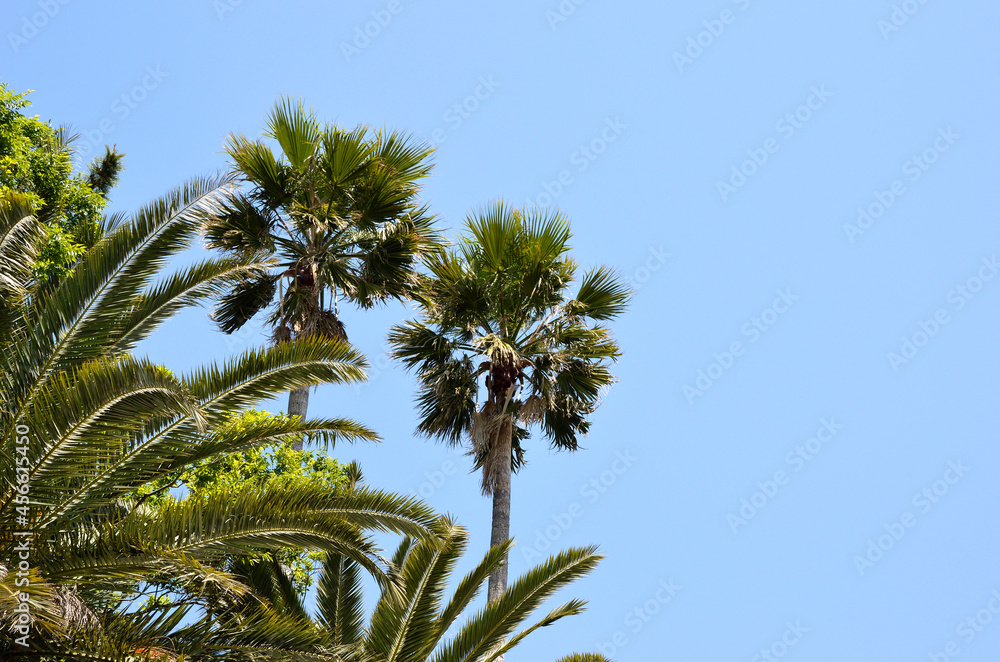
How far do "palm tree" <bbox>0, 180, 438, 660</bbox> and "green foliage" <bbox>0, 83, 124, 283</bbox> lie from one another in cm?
323

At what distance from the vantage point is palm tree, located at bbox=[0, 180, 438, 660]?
714 centimetres

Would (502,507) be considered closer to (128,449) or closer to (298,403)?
(298,403)

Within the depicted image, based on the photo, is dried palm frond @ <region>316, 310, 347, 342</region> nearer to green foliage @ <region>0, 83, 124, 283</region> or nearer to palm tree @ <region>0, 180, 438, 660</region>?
green foliage @ <region>0, 83, 124, 283</region>

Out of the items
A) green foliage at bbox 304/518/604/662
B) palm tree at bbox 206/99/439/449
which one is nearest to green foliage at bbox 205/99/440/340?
palm tree at bbox 206/99/439/449

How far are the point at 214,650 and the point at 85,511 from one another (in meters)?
1.62

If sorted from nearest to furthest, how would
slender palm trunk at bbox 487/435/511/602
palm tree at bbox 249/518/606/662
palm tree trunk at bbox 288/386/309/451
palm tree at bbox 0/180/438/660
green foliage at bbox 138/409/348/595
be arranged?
palm tree at bbox 0/180/438/660 < palm tree at bbox 249/518/606/662 < green foliage at bbox 138/409/348/595 < slender palm trunk at bbox 487/435/511/602 < palm tree trunk at bbox 288/386/309/451

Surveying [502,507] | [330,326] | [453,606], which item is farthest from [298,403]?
[453,606]

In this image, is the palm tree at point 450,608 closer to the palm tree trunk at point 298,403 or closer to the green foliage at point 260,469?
the green foliage at point 260,469

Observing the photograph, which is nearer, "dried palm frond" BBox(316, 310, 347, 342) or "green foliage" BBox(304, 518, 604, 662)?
"green foliage" BBox(304, 518, 604, 662)

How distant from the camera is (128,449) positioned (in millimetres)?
7762

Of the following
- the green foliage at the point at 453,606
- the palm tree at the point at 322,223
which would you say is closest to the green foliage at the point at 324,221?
the palm tree at the point at 322,223

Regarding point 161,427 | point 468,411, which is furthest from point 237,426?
point 468,411

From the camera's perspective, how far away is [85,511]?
25.7 ft

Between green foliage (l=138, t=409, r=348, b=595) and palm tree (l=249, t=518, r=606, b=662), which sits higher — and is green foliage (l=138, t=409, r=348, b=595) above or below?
above
